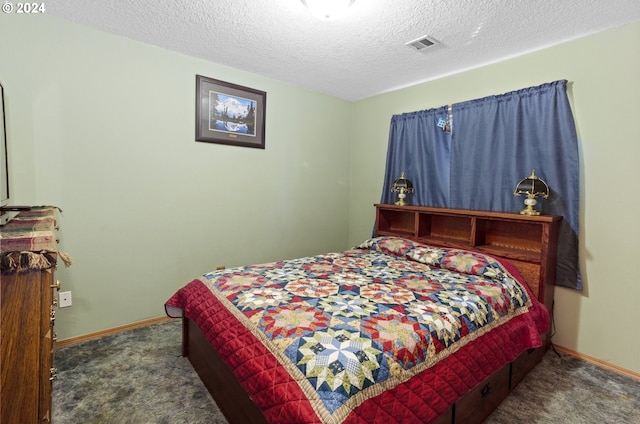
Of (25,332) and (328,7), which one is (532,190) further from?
(25,332)

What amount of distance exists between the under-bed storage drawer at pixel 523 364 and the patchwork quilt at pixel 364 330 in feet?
0.53

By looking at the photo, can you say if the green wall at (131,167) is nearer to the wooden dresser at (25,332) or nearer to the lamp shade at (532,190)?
the wooden dresser at (25,332)

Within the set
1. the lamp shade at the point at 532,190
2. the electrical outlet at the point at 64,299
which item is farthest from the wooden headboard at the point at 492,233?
the electrical outlet at the point at 64,299

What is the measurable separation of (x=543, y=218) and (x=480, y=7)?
149 cm

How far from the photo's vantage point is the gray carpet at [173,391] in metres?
1.69

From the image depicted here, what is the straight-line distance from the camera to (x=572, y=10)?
1969mm

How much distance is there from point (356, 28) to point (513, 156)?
166 centimetres

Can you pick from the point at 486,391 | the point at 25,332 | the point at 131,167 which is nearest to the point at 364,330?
the point at 486,391

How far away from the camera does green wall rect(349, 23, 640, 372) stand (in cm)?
212

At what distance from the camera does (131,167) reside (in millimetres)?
2588

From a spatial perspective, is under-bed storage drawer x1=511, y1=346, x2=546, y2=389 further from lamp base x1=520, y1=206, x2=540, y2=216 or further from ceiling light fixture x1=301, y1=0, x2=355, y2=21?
ceiling light fixture x1=301, y1=0, x2=355, y2=21

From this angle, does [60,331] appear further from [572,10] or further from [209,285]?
[572,10]

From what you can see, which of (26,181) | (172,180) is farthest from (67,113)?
(172,180)

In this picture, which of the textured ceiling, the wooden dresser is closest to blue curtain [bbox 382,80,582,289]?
the textured ceiling
